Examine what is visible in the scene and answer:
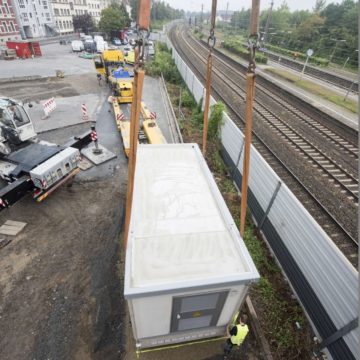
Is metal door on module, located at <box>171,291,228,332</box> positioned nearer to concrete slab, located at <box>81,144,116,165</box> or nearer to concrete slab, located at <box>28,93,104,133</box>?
concrete slab, located at <box>81,144,116,165</box>

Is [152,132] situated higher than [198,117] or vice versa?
[152,132]

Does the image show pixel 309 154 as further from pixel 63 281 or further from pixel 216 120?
pixel 63 281

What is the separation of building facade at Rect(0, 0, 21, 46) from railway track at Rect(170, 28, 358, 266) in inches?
2013

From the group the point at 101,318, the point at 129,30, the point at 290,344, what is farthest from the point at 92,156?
the point at 129,30

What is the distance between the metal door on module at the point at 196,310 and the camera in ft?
13.9

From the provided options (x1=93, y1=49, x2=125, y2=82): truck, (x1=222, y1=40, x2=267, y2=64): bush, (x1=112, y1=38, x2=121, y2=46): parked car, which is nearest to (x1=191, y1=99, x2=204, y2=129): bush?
(x1=93, y1=49, x2=125, y2=82): truck

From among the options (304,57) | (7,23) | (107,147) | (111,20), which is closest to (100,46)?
(111,20)

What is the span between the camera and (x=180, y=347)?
568 centimetres

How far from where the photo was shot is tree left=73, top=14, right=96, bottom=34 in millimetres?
60375

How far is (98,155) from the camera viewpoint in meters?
12.8

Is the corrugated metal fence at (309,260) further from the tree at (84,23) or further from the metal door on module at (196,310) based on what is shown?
the tree at (84,23)

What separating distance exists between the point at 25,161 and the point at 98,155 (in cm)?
408

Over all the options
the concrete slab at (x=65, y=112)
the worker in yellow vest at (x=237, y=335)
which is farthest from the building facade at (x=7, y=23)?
the worker in yellow vest at (x=237, y=335)

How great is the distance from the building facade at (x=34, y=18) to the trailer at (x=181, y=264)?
66.6m
